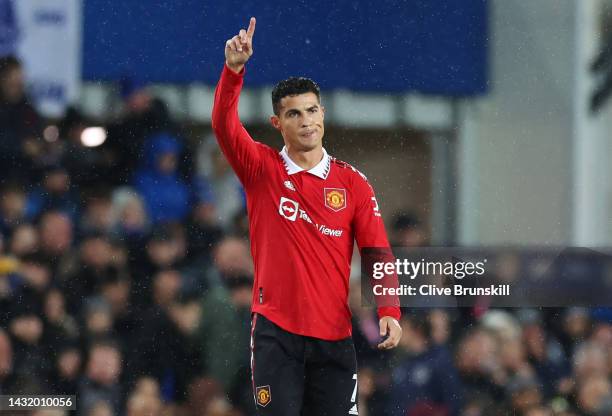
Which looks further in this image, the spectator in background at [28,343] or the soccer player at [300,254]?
the spectator in background at [28,343]

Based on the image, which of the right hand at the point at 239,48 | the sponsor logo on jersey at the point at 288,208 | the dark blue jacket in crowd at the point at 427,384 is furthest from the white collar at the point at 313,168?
the dark blue jacket in crowd at the point at 427,384

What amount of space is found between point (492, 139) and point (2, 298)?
7.28 feet

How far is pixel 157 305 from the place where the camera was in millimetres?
5535

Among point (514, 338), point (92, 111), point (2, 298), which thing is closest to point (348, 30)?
point (92, 111)

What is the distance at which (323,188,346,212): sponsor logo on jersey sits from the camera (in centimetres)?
446

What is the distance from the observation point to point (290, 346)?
4312 millimetres

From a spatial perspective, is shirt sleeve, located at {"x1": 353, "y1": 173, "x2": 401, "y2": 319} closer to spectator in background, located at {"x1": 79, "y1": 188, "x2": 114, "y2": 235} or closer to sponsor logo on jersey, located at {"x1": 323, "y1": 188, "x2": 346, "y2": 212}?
sponsor logo on jersey, located at {"x1": 323, "y1": 188, "x2": 346, "y2": 212}

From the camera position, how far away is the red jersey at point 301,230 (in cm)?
434

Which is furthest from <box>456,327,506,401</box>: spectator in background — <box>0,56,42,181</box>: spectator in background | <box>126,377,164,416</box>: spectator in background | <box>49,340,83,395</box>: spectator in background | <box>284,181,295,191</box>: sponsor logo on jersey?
<box>0,56,42,181</box>: spectator in background

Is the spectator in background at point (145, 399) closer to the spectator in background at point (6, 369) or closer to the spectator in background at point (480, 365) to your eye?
the spectator in background at point (6, 369)

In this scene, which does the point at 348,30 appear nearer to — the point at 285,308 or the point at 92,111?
the point at 92,111

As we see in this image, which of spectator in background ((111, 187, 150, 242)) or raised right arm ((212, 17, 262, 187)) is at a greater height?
raised right arm ((212, 17, 262, 187))

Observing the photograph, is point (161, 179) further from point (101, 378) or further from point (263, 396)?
point (263, 396)

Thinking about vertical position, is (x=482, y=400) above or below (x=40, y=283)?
below
